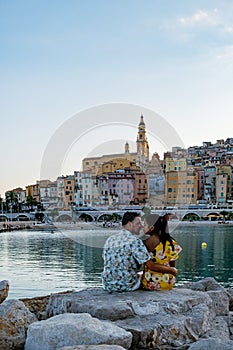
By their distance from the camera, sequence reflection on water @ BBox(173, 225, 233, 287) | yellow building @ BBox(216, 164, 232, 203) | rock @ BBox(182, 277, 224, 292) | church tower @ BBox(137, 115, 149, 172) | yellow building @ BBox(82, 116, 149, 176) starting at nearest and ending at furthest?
rock @ BBox(182, 277, 224, 292), church tower @ BBox(137, 115, 149, 172), yellow building @ BBox(82, 116, 149, 176), reflection on water @ BBox(173, 225, 233, 287), yellow building @ BBox(216, 164, 232, 203)

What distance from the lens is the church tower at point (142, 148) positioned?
7.28m

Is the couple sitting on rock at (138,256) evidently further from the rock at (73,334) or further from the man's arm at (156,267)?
the rock at (73,334)

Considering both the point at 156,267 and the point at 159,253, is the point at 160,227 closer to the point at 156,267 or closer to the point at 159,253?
the point at 159,253

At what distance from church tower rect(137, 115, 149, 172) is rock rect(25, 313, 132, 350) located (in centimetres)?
366

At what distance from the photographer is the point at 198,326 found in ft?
15.1

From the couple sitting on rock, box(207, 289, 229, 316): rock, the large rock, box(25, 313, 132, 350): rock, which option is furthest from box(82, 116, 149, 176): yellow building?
box(25, 313, 132, 350): rock

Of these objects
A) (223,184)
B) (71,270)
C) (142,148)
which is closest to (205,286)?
(142,148)

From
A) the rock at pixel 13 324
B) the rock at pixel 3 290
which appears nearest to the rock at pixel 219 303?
the rock at pixel 13 324

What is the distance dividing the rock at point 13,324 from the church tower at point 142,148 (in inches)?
127

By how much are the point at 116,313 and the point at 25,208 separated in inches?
3814

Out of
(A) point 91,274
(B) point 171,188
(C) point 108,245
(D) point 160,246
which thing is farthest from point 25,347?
(A) point 91,274

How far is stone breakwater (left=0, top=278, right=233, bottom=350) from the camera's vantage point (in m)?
3.85

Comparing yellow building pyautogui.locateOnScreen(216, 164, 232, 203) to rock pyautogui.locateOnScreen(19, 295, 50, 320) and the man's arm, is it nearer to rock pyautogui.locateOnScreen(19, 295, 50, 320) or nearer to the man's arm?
rock pyautogui.locateOnScreen(19, 295, 50, 320)

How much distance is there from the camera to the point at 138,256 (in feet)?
16.6
